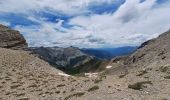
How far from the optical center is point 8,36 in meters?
103

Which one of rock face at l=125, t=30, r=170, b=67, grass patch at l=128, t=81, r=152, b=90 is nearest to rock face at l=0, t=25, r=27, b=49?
rock face at l=125, t=30, r=170, b=67

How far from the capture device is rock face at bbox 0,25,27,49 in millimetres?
99713

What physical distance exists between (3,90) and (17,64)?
3007 cm

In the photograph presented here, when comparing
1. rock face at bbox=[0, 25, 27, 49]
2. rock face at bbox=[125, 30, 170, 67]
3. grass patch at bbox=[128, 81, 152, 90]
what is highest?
rock face at bbox=[0, 25, 27, 49]

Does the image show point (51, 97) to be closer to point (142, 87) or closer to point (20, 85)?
point (142, 87)

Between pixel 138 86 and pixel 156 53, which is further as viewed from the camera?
pixel 156 53

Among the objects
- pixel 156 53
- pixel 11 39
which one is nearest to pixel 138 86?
pixel 156 53

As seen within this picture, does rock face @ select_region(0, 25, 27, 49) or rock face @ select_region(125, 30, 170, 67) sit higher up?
rock face @ select_region(0, 25, 27, 49)

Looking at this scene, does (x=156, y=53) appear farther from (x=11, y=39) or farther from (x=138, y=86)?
(x=11, y=39)

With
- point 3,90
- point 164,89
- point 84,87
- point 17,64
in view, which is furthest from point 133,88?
point 17,64

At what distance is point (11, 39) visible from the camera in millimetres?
102562

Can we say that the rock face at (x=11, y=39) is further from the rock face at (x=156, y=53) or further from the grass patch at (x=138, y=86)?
the grass patch at (x=138, y=86)

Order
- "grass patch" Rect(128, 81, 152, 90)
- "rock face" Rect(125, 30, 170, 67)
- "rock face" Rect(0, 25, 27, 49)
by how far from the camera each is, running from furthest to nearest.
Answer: "rock face" Rect(0, 25, 27, 49)
"rock face" Rect(125, 30, 170, 67)
"grass patch" Rect(128, 81, 152, 90)

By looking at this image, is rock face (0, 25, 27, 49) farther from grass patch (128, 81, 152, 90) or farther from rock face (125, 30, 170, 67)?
grass patch (128, 81, 152, 90)
